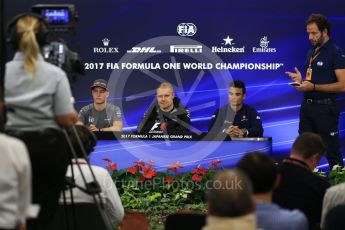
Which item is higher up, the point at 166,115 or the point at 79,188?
the point at 79,188

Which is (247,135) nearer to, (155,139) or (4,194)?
(155,139)

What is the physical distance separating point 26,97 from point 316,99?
4.62 metres

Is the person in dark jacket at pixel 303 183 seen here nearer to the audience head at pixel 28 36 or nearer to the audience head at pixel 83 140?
the audience head at pixel 83 140

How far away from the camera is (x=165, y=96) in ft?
28.7

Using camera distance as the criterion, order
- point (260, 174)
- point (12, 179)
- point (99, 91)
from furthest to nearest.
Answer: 1. point (99, 91)
2. point (260, 174)
3. point (12, 179)

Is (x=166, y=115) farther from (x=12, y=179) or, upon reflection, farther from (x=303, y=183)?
(x=12, y=179)

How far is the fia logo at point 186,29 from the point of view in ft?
30.1

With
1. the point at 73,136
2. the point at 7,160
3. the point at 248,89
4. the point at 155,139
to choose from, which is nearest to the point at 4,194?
the point at 7,160

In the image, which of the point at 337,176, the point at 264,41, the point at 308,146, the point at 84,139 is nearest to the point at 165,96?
the point at 264,41

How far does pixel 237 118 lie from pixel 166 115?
0.82m

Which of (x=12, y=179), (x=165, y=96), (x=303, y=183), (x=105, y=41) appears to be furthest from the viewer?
(x=105, y=41)

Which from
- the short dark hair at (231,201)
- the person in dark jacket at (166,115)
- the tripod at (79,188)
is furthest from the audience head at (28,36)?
the person in dark jacket at (166,115)

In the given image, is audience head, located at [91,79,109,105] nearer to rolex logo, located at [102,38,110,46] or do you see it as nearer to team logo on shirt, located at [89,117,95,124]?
team logo on shirt, located at [89,117,95,124]

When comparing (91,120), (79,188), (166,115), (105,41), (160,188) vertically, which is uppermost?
(105,41)
